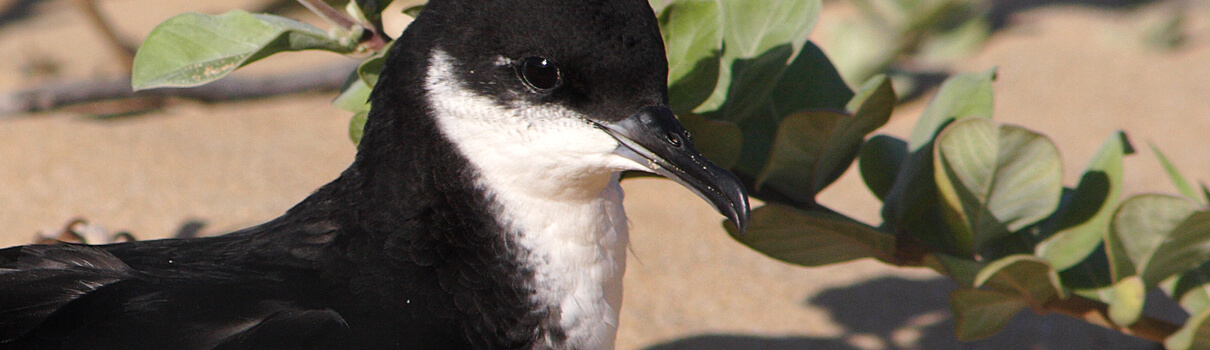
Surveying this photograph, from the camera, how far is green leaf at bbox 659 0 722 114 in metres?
1.71

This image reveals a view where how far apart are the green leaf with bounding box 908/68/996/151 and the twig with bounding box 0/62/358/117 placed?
229 cm

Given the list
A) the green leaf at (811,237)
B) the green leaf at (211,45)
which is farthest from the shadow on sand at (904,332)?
the green leaf at (211,45)

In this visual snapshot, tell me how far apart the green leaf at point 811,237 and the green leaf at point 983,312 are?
157 mm

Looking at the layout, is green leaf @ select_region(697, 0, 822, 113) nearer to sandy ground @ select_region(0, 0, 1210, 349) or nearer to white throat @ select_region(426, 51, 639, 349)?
white throat @ select_region(426, 51, 639, 349)

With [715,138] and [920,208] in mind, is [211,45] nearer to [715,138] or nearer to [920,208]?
[715,138]

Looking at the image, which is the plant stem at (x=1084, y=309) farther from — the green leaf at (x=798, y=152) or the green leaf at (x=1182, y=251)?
the green leaf at (x=798, y=152)

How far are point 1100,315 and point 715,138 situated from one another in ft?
2.72

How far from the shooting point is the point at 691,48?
5.67 ft

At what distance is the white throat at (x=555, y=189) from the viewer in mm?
1426

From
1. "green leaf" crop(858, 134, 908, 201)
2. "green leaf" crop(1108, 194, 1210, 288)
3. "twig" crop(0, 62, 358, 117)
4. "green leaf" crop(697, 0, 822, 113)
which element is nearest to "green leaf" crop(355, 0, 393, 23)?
"green leaf" crop(697, 0, 822, 113)

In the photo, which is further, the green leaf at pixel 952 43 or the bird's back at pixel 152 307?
the green leaf at pixel 952 43

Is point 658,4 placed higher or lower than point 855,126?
higher

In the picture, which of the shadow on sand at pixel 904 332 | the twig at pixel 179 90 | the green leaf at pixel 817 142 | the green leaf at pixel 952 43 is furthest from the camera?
the green leaf at pixel 952 43

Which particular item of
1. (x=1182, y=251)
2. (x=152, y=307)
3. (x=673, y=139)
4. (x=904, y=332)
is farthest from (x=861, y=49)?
(x=152, y=307)
